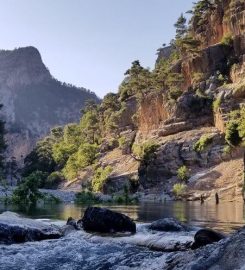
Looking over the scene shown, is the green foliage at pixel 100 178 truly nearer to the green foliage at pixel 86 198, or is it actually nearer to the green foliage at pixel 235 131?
the green foliage at pixel 86 198

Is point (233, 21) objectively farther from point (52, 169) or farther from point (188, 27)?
point (52, 169)

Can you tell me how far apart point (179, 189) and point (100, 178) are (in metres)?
26.8

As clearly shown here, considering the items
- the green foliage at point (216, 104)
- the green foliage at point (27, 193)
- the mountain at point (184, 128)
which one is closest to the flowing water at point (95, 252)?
the green foliage at point (27, 193)

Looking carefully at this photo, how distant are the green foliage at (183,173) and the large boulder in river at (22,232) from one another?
62.0 metres

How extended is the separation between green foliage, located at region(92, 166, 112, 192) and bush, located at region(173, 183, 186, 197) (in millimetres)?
22052

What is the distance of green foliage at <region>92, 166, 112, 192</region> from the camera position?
9675cm

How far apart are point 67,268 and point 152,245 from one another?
4766mm

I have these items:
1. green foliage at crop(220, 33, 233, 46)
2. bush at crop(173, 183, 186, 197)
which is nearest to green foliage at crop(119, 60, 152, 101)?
green foliage at crop(220, 33, 233, 46)

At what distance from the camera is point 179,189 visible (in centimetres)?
7588

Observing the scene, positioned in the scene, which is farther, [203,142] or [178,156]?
[178,156]

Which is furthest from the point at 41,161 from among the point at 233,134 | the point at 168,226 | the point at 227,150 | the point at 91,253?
the point at 91,253

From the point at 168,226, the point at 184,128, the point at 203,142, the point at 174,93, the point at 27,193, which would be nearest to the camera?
the point at 168,226

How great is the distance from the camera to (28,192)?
172 ft

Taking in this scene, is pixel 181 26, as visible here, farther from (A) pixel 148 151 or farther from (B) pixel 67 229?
(B) pixel 67 229
